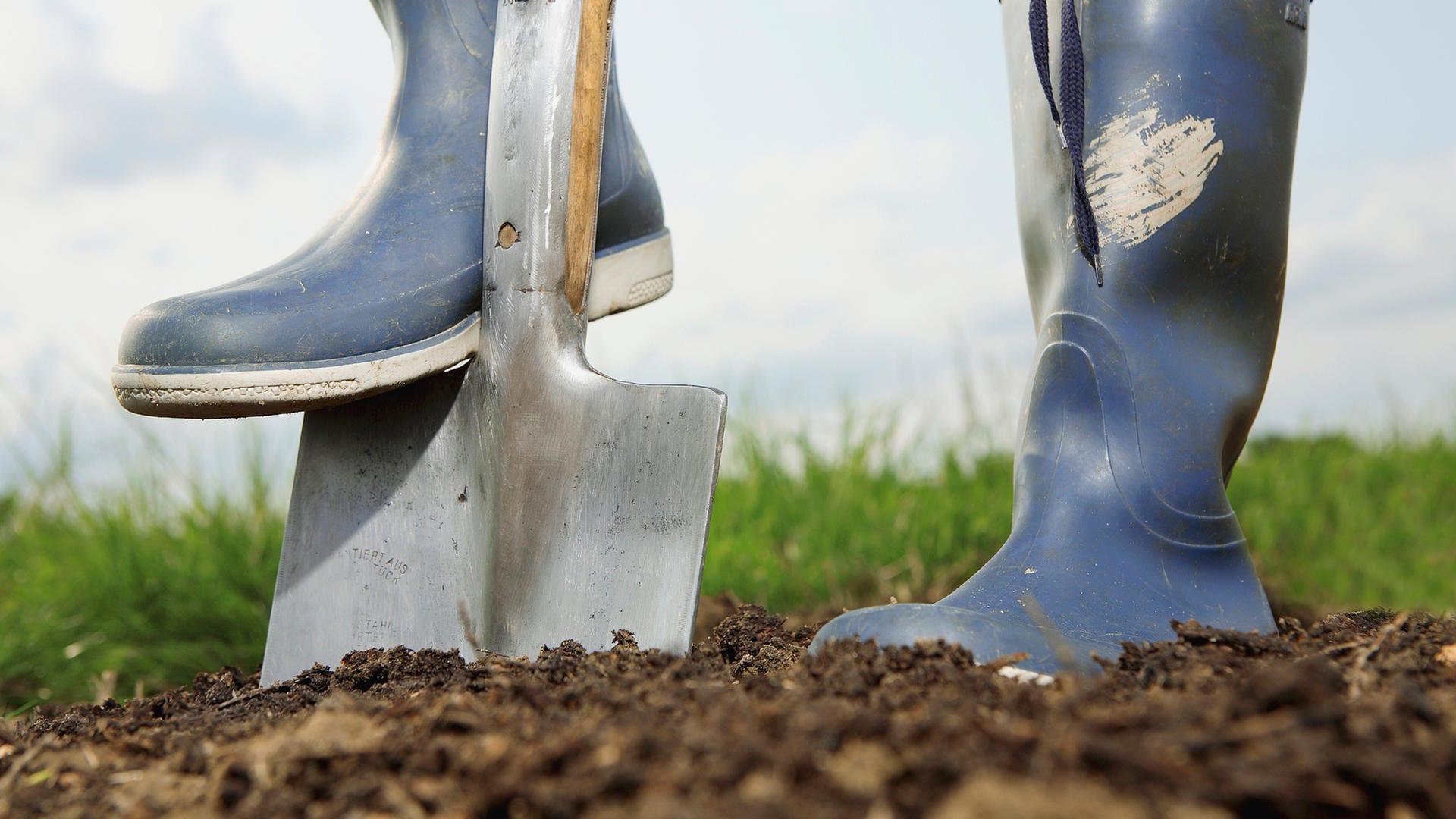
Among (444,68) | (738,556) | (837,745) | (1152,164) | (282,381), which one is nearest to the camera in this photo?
(837,745)

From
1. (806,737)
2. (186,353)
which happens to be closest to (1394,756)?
(806,737)

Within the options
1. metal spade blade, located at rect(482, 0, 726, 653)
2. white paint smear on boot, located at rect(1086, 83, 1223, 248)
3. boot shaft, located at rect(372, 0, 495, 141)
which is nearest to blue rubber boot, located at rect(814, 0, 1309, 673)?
white paint smear on boot, located at rect(1086, 83, 1223, 248)

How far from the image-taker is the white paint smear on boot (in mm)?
1323

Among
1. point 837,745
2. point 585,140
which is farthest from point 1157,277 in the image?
point 837,745

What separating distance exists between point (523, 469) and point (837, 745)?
90 cm

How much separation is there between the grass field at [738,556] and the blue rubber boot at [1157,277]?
1569 mm

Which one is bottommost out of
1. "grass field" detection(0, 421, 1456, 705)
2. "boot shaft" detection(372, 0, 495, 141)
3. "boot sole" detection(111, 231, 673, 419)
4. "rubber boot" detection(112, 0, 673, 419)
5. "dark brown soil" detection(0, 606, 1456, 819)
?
"grass field" detection(0, 421, 1456, 705)

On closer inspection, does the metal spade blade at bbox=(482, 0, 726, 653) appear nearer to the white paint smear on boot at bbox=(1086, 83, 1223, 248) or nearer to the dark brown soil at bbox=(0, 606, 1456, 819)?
the dark brown soil at bbox=(0, 606, 1456, 819)

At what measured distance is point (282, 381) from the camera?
144cm

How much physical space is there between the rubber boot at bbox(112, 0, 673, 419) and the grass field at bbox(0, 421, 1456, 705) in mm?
762

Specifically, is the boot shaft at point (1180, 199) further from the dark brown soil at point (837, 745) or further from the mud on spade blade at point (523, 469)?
the mud on spade blade at point (523, 469)

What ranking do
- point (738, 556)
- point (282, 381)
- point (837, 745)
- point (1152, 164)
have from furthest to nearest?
point (738, 556) < point (282, 381) < point (1152, 164) < point (837, 745)

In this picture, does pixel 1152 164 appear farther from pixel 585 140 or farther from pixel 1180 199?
pixel 585 140

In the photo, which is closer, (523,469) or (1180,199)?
(1180,199)
